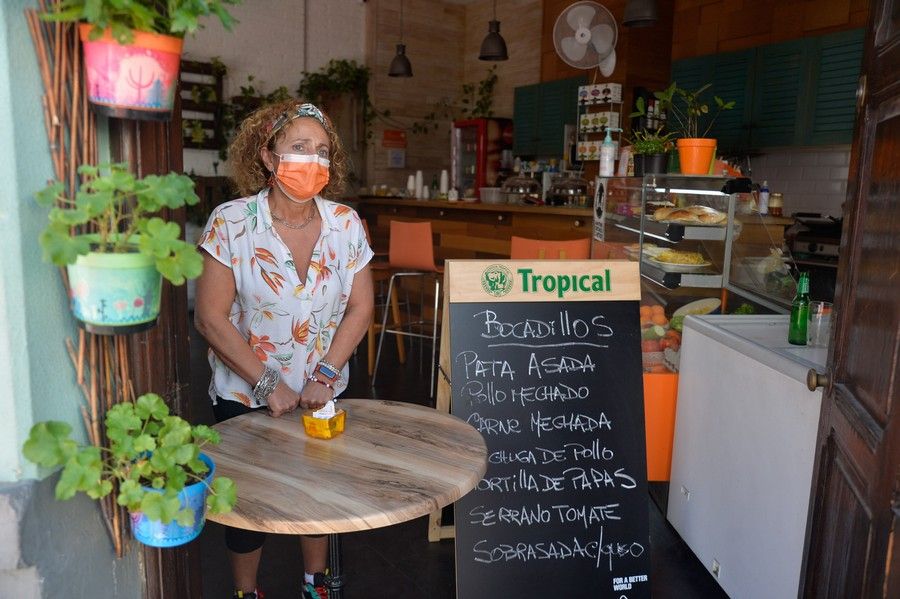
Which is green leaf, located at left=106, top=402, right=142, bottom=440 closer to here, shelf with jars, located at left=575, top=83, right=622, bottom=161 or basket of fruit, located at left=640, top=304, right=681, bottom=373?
basket of fruit, located at left=640, top=304, right=681, bottom=373

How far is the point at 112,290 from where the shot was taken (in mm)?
951

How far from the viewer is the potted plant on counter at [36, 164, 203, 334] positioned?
3.03ft

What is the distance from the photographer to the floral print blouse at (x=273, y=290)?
1.91 metres

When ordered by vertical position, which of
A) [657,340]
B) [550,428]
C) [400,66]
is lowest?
[550,428]

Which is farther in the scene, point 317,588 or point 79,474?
point 317,588

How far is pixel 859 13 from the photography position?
5621mm

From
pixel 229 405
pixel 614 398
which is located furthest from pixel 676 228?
pixel 229 405

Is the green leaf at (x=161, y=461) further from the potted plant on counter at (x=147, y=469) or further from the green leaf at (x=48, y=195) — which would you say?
Answer: the green leaf at (x=48, y=195)

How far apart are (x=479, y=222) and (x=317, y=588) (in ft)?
13.2

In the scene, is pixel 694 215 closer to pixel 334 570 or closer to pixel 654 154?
pixel 654 154

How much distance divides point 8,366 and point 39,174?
0.88 feet

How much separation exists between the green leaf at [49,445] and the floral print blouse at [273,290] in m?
0.98

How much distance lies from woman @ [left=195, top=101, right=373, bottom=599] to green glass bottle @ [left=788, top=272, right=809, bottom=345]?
1331 mm

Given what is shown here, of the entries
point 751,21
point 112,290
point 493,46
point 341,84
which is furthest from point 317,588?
point 341,84
